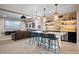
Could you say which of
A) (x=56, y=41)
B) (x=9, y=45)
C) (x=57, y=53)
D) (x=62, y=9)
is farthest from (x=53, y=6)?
(x=9, y=45)

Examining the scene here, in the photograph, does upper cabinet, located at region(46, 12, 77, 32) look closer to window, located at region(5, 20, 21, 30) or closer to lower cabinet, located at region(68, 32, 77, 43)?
lower cabinet, located at region(68, 32, 77, 43)

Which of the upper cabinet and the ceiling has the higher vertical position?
the ceiling

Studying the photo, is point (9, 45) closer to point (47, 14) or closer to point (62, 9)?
point (47, 14)

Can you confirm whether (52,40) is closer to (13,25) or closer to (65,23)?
(65,23)

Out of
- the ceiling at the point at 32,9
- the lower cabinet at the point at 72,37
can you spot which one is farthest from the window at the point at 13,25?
the lower cabinet at the point at 72,37

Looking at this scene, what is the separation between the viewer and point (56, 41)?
275 centimetres

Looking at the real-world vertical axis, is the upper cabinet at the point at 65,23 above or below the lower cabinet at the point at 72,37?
above

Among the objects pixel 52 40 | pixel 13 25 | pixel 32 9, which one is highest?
pixel 32 9

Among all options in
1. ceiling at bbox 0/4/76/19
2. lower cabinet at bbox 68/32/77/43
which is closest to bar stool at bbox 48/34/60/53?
lower cabinet at bbox 68/32/77/43

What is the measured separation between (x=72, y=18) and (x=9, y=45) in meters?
1.68

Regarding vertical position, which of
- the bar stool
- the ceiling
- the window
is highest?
the ceiling

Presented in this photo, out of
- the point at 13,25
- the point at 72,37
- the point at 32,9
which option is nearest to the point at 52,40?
the point at 72,37

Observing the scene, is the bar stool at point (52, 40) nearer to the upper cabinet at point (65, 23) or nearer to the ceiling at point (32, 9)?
the upper cabinet at point (65, 23)
